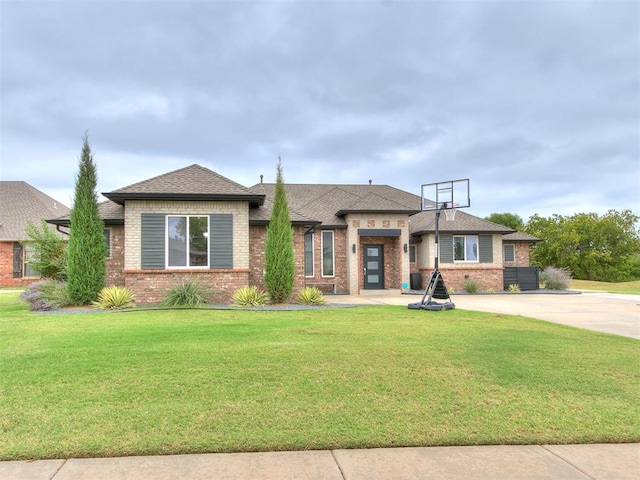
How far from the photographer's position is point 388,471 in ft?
9.44

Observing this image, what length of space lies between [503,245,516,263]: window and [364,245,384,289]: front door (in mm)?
8806

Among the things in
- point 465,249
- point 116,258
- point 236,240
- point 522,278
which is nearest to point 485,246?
point 465,249

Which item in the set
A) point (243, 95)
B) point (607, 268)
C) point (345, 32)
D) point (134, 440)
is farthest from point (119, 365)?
point (607, 268)

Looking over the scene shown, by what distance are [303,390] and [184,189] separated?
35.2 feet

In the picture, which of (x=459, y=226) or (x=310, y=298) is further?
(x=459, y=226)

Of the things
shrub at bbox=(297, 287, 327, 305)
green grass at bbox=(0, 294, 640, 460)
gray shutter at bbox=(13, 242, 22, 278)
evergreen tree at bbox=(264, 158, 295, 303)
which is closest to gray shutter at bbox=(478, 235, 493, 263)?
shrub at bbox=(297, 287, 327, 305)

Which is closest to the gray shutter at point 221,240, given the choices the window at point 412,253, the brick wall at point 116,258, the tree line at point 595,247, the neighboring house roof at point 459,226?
the brick wall at point 116,258

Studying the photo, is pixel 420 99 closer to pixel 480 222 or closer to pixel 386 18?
pixel 386 18

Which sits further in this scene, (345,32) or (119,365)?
(345,32)

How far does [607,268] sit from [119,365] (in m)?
45.8

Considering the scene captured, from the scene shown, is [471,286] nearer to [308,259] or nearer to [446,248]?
[446,248]

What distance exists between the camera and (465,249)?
72.5 feet

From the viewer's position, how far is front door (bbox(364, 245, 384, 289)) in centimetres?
2184

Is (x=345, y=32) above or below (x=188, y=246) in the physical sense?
above
